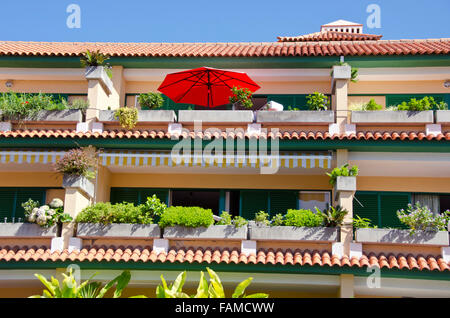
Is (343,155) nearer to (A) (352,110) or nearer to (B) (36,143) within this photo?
(A) (352,110)

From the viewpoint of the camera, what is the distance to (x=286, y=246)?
16953 millimetres

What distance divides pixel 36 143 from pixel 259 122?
6.64 metres

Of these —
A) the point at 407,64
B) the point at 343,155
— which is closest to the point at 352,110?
the point at 343,155

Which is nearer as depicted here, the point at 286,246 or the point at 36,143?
the point at 286,246

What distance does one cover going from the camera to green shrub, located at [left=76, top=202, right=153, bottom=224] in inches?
674

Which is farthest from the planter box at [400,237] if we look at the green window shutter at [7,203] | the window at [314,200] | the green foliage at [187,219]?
the green window shutter at [7,203]

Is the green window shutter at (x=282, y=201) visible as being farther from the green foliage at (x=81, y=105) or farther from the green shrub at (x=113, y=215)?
the green foliage at (x=81, y=105)

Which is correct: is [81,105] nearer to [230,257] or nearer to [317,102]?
[230,257]

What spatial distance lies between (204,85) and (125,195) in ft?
14.2

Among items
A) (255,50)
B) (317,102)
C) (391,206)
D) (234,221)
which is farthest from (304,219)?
(255,50)

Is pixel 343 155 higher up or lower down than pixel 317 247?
higher up
